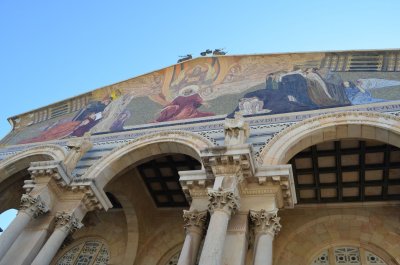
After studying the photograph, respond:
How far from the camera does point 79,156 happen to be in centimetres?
1489

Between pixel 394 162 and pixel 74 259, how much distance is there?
42.4 feet

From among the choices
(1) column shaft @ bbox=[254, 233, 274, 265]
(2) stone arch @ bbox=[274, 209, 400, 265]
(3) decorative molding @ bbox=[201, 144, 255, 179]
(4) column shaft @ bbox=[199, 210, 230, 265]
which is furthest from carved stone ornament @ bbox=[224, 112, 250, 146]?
(2) stone arch @ bbox=[274, 209, 400, 265]

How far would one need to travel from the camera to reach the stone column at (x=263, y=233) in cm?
977

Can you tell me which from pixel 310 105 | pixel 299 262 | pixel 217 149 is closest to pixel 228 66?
pixel 310 105

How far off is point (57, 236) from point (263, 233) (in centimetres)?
620

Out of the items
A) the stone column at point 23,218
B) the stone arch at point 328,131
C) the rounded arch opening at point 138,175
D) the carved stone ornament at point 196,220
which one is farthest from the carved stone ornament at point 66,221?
the stone arch at point 328,131

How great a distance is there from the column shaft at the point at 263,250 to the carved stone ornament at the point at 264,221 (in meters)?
0.15

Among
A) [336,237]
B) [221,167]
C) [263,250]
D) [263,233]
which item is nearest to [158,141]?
[221,167]

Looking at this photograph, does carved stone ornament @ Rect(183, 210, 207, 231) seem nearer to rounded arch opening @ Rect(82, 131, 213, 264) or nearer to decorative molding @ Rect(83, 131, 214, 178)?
rounded arch opening @ Rect(82, 131, 213, 264)

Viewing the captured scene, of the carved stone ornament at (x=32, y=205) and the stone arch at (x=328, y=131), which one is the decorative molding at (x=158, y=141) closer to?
the carved stone ornament at (x=32, y=205)

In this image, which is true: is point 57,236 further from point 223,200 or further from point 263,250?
point 263,250

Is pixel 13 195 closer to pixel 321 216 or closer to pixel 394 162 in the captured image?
pixel 321 216

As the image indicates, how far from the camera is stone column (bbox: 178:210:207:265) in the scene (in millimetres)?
10203

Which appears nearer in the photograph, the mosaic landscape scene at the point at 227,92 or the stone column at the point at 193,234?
the stone column at the point at 193,234
